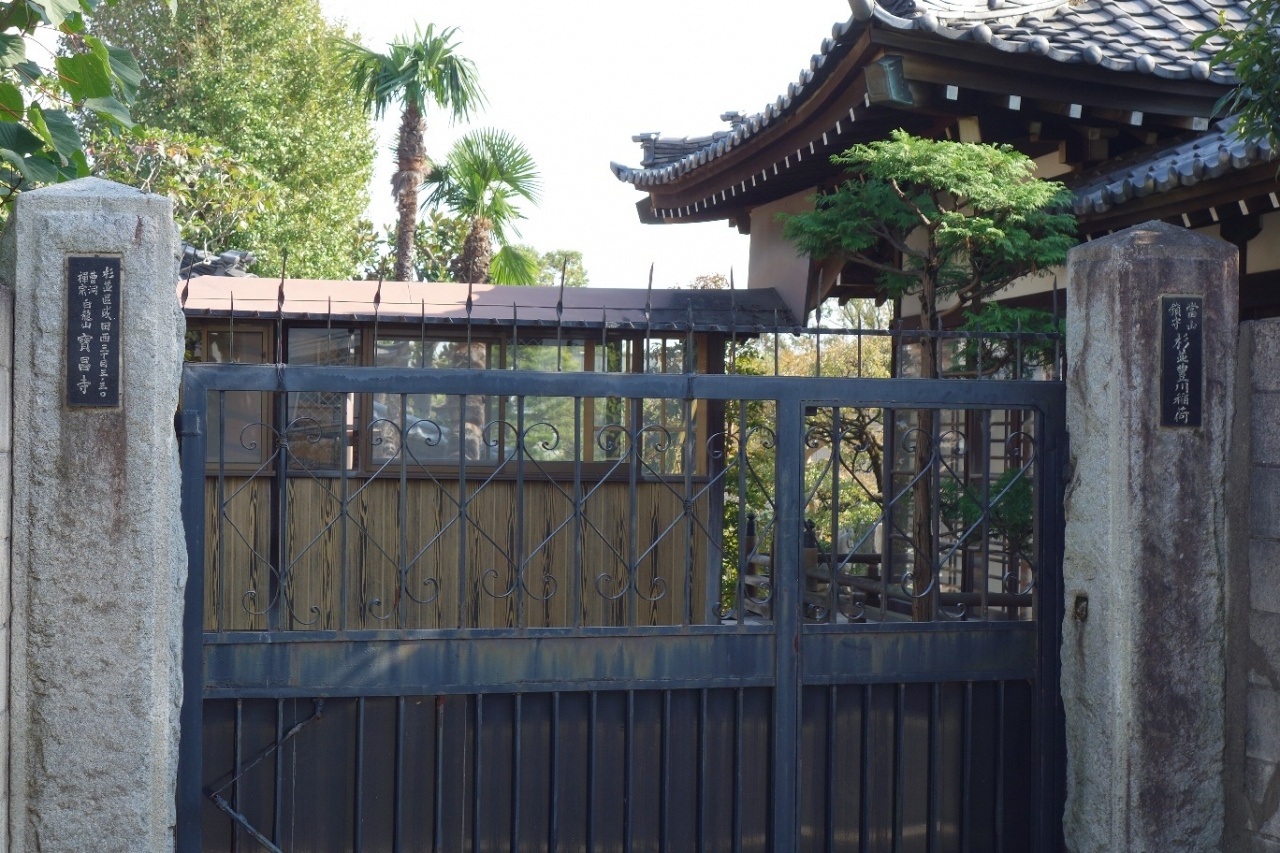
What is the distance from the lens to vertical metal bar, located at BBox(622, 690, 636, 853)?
4254 mm

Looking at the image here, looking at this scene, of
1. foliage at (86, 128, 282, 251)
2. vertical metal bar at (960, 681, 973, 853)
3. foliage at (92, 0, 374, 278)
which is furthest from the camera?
foliage at (92, 0, 374, 278)

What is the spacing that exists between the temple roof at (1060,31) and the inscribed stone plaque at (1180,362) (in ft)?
10.2

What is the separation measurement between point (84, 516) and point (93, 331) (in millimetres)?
539

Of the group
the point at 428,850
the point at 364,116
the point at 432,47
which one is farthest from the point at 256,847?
the point at 364,116

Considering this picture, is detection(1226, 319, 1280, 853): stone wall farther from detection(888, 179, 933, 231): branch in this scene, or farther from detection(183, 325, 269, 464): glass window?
detection(183, 325, 269, 464): glass window

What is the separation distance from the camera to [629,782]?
4273 millimetres

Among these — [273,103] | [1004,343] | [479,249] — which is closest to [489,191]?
[479,249]

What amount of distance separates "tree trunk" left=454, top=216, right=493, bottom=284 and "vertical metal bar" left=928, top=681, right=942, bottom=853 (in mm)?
14109

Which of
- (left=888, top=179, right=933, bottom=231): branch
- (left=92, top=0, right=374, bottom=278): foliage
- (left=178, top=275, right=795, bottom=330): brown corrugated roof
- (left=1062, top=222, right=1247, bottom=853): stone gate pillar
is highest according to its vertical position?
(left=92, top=0, right=374, bottom=278): foliage

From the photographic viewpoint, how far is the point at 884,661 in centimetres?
444

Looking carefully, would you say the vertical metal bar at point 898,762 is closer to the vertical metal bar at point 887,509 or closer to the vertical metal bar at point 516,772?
the vertical metal bar at point 887,509

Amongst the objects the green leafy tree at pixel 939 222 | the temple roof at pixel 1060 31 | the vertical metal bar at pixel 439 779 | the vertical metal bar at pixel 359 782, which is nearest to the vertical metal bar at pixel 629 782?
the vertical metal bar at pixel 439 779

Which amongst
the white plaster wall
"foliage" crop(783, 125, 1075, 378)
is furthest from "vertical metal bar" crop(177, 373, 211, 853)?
the white plaster wall

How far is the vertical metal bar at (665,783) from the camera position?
429 cm
